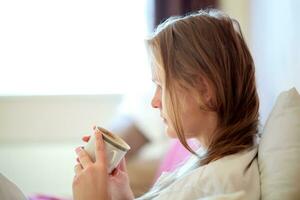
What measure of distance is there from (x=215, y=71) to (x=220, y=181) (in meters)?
0.26

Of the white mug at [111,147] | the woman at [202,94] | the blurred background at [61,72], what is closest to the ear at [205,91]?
the woman at [202,94]

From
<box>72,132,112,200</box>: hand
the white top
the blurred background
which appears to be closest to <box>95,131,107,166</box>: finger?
<box>72,132,112,200</box>: hand

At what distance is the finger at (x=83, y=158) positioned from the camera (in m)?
1.18

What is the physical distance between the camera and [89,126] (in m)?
3.12

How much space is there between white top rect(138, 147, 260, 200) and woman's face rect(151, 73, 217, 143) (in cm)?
14

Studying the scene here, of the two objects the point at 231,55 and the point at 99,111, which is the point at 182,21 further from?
the point at 99,111

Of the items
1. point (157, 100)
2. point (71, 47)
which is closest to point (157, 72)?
point (157, 100)

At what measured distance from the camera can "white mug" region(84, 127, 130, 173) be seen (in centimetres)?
115

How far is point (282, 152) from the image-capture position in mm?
1126

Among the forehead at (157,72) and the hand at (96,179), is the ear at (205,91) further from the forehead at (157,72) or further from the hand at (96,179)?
the hand at (96,179)

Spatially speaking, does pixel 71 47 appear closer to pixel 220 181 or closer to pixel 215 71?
pixel 215 71

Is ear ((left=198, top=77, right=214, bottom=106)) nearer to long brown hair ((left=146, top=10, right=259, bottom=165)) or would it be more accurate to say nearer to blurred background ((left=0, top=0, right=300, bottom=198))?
long brown hair ((left=146, top=10, right=259, bottom=165))

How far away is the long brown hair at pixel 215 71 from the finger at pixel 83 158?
217 millimetres

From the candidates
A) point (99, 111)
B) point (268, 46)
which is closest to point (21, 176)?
point (99, 111)
